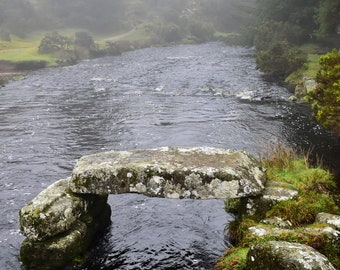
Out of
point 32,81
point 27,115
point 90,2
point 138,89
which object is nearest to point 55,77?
point 32,81

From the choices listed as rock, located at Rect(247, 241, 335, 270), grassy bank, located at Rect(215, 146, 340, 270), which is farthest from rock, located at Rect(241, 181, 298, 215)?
rock, located at Rect(247, 241, 335, 270)

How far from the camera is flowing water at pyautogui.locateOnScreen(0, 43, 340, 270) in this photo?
471 inches

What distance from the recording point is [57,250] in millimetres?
10547

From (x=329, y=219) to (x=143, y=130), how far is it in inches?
680

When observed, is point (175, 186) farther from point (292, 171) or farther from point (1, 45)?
point (1, 45)

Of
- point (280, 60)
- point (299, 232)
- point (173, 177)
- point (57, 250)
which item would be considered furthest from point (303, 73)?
point (57, 250)

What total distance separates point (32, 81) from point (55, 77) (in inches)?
135

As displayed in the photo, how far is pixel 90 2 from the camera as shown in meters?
110

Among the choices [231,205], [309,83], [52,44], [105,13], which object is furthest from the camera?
[105,13]

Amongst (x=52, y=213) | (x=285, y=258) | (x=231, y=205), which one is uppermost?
(x=285, y=258)

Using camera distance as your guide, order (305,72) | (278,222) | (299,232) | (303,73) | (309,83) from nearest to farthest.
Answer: (299,232), (278,222), (309,83), (303,73), (305,72)

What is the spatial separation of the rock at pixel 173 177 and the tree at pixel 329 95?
26.3 feet

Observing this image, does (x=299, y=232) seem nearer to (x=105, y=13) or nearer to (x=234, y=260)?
(x=234, y=260)

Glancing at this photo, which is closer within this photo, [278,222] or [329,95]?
[278,222]
